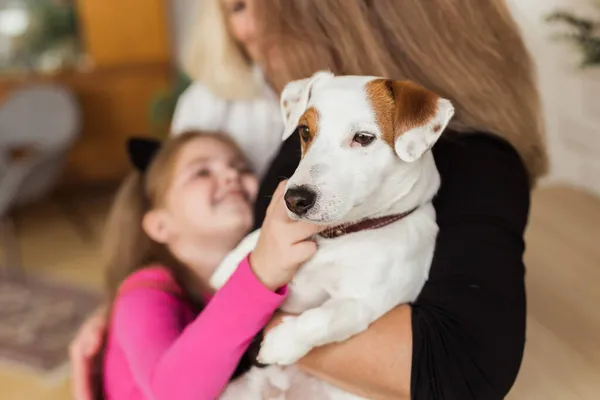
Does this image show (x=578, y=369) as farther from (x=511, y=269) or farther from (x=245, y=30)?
(x=245, y=30)

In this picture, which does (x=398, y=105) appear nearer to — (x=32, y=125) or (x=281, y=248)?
(x=281, y=248)

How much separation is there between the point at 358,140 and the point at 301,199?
0.11 meters

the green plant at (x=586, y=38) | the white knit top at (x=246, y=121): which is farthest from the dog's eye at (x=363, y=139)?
the green plant at (x=586, y=38)

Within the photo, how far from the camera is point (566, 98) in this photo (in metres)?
1.95

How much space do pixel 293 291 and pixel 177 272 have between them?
50cm

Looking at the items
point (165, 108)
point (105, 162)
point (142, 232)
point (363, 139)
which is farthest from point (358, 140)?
point (105, 162)

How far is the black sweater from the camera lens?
2.62ft

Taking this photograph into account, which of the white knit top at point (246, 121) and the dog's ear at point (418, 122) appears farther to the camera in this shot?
the white knit top at point (246, 121)

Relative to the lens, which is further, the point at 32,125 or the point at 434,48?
the point at 32,125

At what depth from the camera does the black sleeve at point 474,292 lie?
799 millimetres

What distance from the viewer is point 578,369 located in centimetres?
99

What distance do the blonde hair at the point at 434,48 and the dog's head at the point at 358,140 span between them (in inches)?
6.2

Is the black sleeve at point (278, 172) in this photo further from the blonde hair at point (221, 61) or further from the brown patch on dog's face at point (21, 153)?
the brown patch on dog's face at point (21, 153)

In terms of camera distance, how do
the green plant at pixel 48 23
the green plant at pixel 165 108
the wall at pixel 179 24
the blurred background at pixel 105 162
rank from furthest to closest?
the wall at pixel 179 24
the green plant at pixel 48 23
the green plant at pixel 165 108
the blurred background at pixel 105 162
